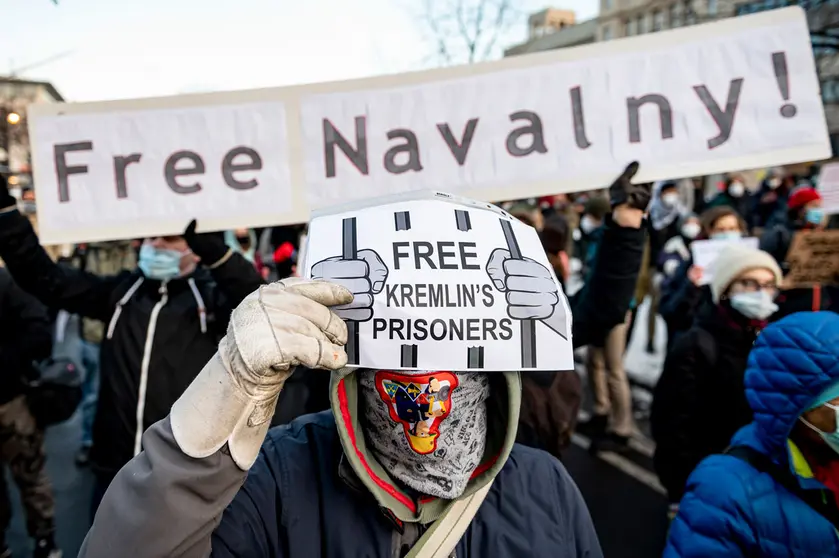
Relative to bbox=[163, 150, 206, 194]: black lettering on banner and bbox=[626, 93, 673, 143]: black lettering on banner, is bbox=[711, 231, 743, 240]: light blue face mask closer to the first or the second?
bbox=[626, 93, 673, 143]: black lettering on banner

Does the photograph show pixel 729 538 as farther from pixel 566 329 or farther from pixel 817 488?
pixel 566 329

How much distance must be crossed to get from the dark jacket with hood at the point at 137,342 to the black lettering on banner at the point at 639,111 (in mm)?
1635

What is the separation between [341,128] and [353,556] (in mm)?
1627

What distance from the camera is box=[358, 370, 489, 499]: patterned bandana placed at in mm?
1222

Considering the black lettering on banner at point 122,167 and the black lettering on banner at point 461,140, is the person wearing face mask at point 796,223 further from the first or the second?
the black lettering on banner at point 122,167

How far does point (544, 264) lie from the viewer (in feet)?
4.28

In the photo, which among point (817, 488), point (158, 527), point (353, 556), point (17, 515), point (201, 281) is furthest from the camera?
point (17, 515)

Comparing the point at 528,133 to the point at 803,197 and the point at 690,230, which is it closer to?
the point at 803,197

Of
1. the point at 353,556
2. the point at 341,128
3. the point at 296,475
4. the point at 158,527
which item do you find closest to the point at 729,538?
the point at 353,556

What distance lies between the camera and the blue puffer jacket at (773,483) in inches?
63.1

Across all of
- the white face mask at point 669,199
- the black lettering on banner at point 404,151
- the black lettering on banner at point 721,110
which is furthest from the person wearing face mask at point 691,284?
the black lettering on banner at point 404,151

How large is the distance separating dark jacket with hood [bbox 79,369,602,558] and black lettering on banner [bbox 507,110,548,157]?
115cm

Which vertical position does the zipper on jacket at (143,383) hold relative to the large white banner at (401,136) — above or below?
below

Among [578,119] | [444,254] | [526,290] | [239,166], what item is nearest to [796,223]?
[578,119]
